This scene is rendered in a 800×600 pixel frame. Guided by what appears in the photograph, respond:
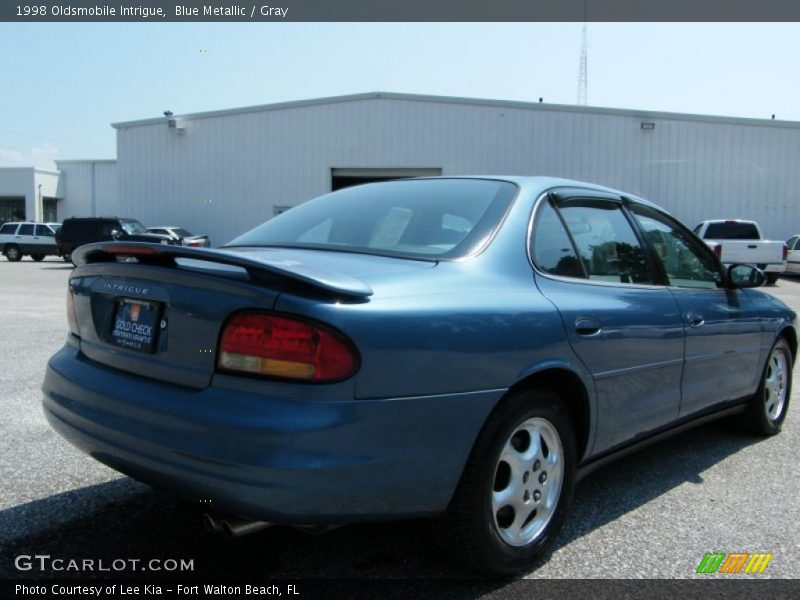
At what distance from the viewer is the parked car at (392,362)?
6.57 feet

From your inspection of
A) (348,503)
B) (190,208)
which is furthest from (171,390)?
(190,208)

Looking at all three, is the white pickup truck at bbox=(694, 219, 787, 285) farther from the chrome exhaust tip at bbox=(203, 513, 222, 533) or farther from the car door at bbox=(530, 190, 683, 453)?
the chrome exhaust tip at bbox=(203, 513, 222, 533)

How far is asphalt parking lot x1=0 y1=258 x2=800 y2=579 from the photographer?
2.62m

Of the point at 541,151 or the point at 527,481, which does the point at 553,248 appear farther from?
the point at 541,151

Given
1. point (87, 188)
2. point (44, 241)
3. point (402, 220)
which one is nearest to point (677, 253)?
point (402, 220)

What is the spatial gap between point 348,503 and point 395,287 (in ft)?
2.29

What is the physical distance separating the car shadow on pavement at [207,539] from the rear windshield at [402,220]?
1.14m

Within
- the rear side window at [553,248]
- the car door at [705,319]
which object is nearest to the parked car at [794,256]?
the car door at [705,319]

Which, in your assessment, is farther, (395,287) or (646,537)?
(646,537)

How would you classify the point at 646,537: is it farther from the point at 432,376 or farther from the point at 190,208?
the point at 190,208

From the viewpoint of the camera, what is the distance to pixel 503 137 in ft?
81.3

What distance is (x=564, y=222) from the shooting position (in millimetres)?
3049

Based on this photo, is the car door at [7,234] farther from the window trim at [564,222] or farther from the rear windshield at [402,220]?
the window trim at [564,222]

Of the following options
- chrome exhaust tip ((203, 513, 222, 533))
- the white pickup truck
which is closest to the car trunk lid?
chrome exhaust tip ((203, 513, 222, 533))
